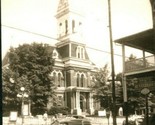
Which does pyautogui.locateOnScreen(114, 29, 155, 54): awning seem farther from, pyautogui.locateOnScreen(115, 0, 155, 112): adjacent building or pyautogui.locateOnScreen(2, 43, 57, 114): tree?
pyautogui.locateOnScreen(2, 43, 57, 114): tree

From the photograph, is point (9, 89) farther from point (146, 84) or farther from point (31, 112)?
point (146, 84)

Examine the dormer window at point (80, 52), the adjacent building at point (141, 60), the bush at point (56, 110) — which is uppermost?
the dormer window at point (80, 52)

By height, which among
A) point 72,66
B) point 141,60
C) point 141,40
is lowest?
point 141,60

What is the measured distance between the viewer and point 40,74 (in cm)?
3959

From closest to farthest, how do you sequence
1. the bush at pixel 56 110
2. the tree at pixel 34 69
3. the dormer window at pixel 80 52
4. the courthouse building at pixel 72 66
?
the tree at pixel 34 69
the bush at pixel 56 110
the courthouse building at pixel 72 66
the dormer window at pixel 80 52

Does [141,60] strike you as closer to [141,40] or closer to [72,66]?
[141,40]

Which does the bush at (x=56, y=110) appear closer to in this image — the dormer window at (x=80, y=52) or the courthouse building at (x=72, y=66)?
the courthouse building at (x=72, y=66)

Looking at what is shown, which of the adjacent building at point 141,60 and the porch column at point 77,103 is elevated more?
the adjacent building at point 141,60

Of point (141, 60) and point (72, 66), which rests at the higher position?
point (72, 66)

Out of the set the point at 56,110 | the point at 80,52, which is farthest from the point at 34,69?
the point at 80,52

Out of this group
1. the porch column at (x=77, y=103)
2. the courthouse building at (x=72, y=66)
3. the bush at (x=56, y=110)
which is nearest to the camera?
the bush at (x=56, y=110)

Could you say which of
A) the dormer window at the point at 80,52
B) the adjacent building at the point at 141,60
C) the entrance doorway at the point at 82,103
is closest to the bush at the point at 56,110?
the entrance doorway at the point at 82,103

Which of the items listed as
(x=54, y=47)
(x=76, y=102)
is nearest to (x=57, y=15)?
(x=54, y=47)

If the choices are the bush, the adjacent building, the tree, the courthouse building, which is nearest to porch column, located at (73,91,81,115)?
the courthouse building
